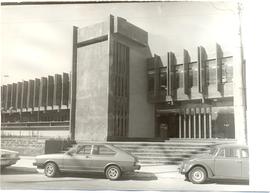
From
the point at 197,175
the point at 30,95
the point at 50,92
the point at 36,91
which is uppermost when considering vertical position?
the point at 50,92

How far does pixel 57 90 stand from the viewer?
1316cm

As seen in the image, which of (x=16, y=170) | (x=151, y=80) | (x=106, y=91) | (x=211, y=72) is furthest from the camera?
(x=151, y=80)

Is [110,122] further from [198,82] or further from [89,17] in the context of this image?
[89,17]

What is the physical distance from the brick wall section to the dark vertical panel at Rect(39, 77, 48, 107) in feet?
5.28

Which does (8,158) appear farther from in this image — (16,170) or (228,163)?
(228,163)

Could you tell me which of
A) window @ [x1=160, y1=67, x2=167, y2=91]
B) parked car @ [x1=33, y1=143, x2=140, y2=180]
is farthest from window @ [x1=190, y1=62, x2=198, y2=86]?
parked car @ [x1=33, y1=143, x2=140, y2=180]

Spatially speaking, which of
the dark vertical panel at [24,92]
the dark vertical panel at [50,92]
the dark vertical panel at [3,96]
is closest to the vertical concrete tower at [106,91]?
the dark vertical panel at [50,92]

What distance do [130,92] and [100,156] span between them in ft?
16.6

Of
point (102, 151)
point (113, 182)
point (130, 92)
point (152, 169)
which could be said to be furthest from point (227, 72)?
point (113, 182)

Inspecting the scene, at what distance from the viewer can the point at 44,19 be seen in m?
9.30

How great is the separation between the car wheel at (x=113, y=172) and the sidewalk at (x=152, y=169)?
1.72ft

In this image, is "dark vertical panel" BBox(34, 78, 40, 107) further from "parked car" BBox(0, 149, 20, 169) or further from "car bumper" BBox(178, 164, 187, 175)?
"car bumper" BBox(178, 164, 187, 175)

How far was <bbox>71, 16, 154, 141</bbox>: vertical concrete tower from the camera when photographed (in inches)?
525

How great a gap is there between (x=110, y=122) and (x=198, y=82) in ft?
12.3
